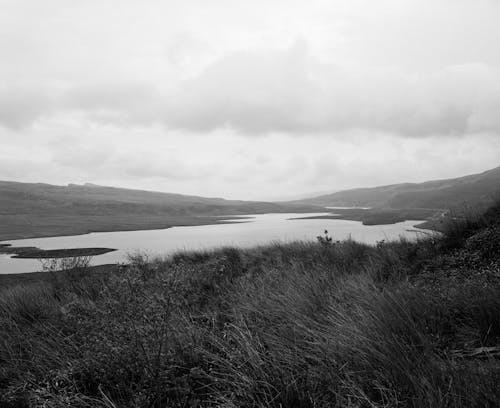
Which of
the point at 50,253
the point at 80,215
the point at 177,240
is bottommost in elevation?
the point at 177,240

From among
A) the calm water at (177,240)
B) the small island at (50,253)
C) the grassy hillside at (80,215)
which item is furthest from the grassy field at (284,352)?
the grassy hillside at (80,215)

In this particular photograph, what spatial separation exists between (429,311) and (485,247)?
3.83 metres

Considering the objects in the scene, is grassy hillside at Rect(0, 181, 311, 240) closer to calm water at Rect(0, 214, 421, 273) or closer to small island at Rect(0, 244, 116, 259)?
calm water at Rect(0, 214, 421, 273)

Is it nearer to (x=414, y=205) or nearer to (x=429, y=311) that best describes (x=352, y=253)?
(x=429, y=311)

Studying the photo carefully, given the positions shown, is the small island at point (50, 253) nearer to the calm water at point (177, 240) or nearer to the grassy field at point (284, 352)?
the calm water at point (177, 240)

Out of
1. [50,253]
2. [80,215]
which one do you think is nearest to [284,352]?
[50,253]

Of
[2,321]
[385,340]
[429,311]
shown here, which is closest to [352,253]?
[429,311]

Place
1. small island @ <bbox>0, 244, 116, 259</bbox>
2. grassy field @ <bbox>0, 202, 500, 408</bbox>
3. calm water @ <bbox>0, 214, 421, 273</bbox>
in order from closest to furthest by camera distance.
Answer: grassy field @ <bbox>0, 202, 500, 408</bbox> < calm water @ <bbox>0, 214, 421, 273</bbox> < small island @ <bbox>0, 244, 116, 259</bbox>

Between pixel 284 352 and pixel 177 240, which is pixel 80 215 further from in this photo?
pixel 284 352

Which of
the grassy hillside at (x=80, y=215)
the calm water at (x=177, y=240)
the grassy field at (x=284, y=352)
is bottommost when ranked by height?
the calm water at (x=177, y=240)

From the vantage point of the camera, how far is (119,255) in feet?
90.0

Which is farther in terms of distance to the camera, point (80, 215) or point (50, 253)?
point (80, 215)

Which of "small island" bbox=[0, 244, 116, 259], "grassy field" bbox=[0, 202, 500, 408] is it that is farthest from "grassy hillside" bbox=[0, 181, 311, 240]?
"grassy field" bbox=[0, 202, 500, 408]

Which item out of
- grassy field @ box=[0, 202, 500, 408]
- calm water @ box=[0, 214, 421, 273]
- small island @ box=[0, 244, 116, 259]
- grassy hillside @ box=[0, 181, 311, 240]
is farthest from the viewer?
grassy hillside @ box=[0, 181, 311, 240]
